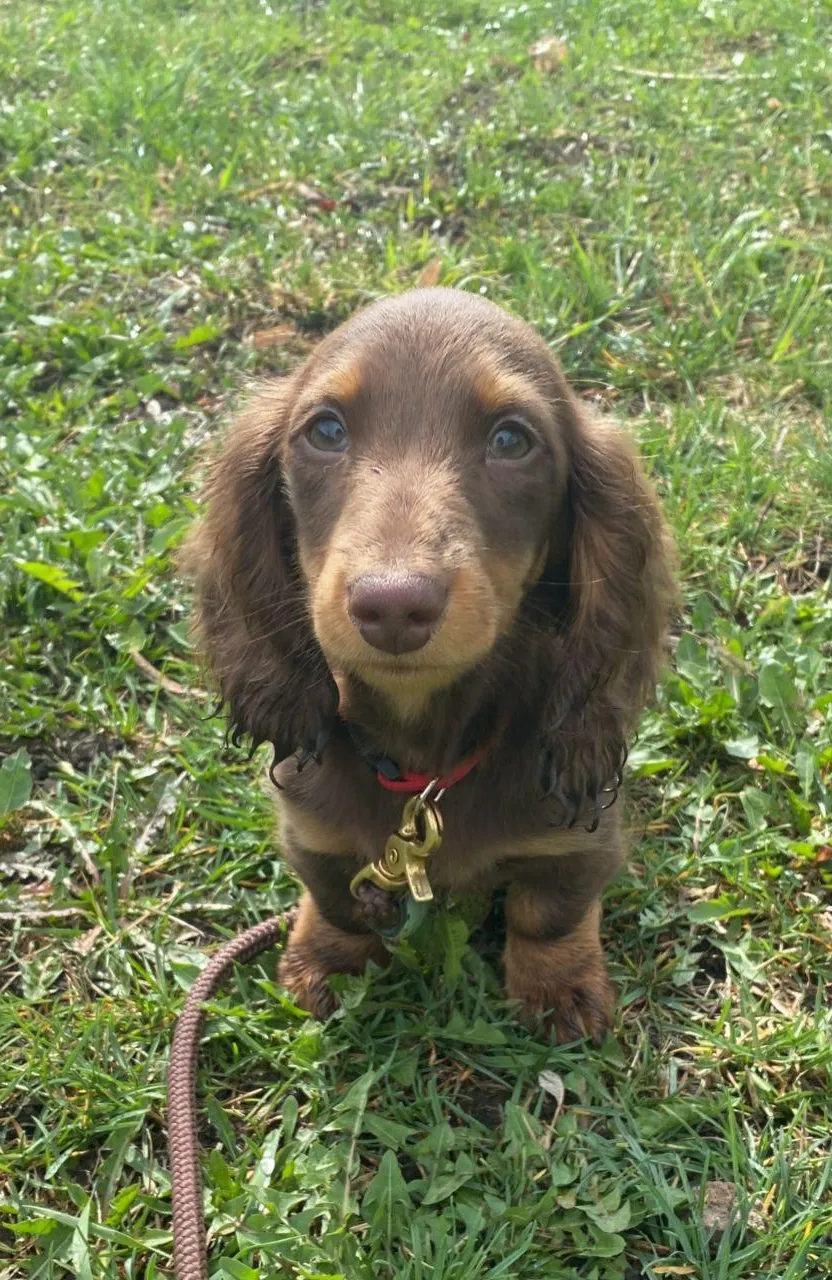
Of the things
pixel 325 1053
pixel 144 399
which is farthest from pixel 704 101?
pixel 325 1053

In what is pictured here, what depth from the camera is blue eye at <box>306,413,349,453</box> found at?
1979 millimetres

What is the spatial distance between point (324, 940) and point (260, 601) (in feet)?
2.38

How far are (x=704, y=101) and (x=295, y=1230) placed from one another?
4.96 metres

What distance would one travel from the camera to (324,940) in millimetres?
2412

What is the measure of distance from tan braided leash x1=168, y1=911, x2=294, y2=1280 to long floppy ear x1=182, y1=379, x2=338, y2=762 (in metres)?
0.48

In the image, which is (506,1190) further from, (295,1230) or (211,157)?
(211,157)

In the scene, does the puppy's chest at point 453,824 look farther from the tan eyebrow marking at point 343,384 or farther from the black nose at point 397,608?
the tan eyebrow marking at point 343,384

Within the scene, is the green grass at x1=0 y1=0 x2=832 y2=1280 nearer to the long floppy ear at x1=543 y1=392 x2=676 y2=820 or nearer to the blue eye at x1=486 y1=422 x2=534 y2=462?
the long floppy ear at x1=543 y1=392 x2=676 y2=820

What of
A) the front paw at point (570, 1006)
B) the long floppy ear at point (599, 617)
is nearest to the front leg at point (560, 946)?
the front paw at point (570, 1006)

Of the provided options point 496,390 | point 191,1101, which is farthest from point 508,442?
point 191,1101

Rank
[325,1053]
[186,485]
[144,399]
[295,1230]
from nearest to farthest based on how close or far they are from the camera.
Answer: [295,1230] → [325,1053] → [186,485] → [144,399]

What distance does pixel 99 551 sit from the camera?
3199 millimetres

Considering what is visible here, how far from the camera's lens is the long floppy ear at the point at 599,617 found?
82.4 inches

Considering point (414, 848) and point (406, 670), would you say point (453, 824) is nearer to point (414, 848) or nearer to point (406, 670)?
point (414, 848)
